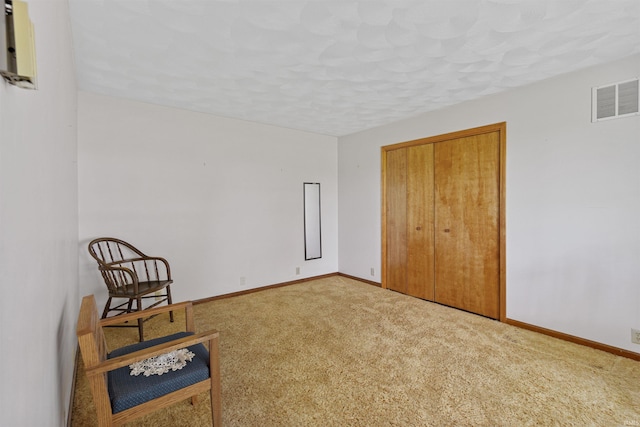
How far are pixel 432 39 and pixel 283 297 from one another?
3.39 meters

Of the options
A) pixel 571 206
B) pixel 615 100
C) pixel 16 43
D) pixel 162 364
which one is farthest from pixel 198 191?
pixel 615 100

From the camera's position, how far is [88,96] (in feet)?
10.3

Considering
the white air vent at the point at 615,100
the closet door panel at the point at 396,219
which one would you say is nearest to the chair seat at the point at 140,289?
the closet door panel at the point at 396,219

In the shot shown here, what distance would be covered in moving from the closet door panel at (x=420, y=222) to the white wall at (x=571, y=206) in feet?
2.26

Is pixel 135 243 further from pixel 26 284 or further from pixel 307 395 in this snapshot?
pixel 26 284

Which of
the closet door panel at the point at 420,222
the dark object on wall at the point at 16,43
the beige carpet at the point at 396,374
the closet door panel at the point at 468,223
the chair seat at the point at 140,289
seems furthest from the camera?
the closet door panel at the point at 420,222

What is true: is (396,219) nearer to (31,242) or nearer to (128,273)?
(128,273)

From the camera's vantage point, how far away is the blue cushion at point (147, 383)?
137 centimetres

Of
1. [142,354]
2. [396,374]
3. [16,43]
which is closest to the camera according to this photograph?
[16,43]

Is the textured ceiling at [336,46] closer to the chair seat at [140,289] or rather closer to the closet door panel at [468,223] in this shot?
the closet door panel at [468,223]

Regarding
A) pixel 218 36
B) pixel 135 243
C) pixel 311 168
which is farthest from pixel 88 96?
pixel 311 168

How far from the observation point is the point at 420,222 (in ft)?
13.3

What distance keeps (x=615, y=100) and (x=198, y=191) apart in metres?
4.40

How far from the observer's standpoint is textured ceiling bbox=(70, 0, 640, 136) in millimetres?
1888
